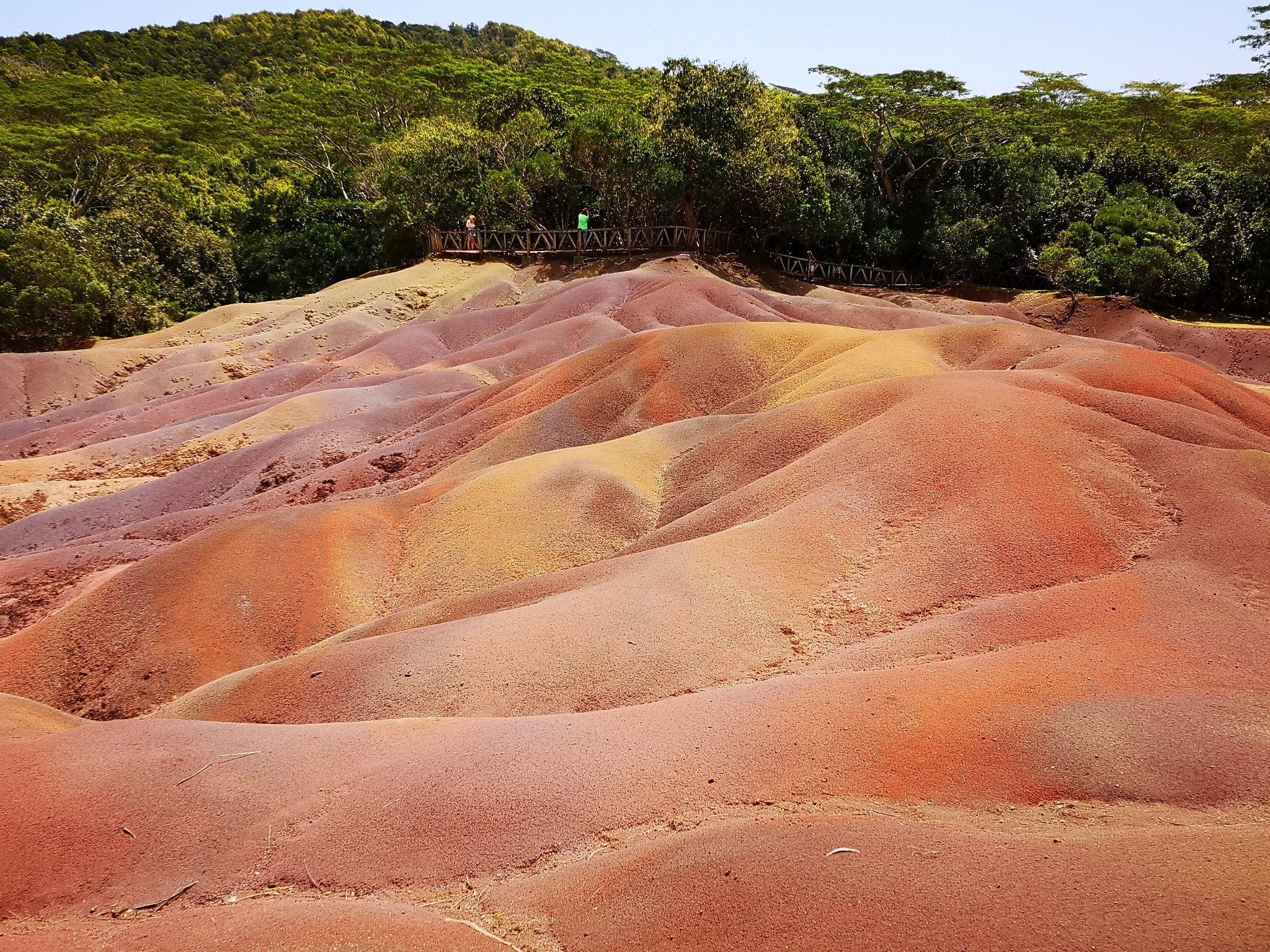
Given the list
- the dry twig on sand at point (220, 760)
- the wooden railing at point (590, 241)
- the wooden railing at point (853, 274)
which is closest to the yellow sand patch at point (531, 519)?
the dry twig on sand at point (220, 760)

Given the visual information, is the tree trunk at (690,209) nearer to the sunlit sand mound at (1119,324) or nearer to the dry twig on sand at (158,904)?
the sunlit sand mound at (1119,324)

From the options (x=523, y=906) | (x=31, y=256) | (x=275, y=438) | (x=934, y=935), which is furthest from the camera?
(x=31, y=256)

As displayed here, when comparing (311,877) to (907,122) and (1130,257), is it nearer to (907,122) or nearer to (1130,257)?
(1130,257)

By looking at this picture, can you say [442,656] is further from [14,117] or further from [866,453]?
[14,117]

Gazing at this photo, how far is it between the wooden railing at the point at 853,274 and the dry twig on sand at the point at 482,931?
46049mm

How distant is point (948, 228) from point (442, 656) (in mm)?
44422

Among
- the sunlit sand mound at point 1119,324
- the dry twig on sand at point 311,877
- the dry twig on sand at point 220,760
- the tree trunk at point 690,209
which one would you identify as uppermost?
the tree trunk at point 690,209

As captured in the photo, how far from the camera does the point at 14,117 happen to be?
5725 centimetres

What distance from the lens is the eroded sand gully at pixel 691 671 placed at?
6191 mm

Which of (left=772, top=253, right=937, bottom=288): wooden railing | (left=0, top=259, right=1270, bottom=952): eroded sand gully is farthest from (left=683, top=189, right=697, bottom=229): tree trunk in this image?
(left=0, top=259, right=1270, bottom=952): eroded sand gully

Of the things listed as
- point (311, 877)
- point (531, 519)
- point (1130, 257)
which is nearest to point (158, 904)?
point (311, 877)

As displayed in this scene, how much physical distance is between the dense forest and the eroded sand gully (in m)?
21.7

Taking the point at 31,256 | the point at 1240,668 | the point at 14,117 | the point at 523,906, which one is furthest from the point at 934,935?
the point at 14,117

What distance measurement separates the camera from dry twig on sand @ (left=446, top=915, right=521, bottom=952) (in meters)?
6.03
